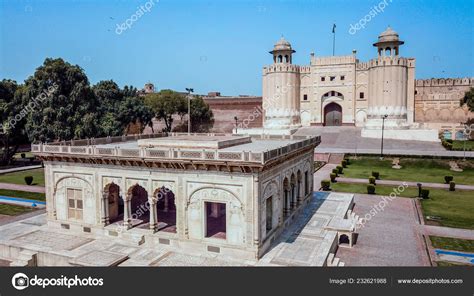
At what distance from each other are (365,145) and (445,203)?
1004 inches

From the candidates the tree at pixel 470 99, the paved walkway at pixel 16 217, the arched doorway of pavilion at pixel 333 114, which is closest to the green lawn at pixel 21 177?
the paved walkway at pixel 16 217

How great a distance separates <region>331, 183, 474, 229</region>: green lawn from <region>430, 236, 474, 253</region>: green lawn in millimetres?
2753

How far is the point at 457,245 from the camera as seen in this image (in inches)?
747

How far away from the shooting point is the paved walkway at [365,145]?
149ft

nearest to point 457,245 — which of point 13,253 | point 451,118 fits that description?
point 13,253

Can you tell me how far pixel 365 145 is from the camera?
5231 cm

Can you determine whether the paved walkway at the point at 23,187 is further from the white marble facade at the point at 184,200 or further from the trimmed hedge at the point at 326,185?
the trimmed hedge at the point at 326,185

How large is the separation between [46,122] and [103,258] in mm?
26999

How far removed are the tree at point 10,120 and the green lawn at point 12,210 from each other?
1784cm

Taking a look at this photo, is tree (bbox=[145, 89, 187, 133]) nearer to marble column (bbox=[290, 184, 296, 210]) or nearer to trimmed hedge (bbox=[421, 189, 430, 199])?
trimmed hedge (bbox=[421, 189, 430, 199])

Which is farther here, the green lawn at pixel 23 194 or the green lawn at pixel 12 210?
the green lawn at pixel 23 194

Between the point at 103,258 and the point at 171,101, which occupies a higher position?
the point at 171,101
